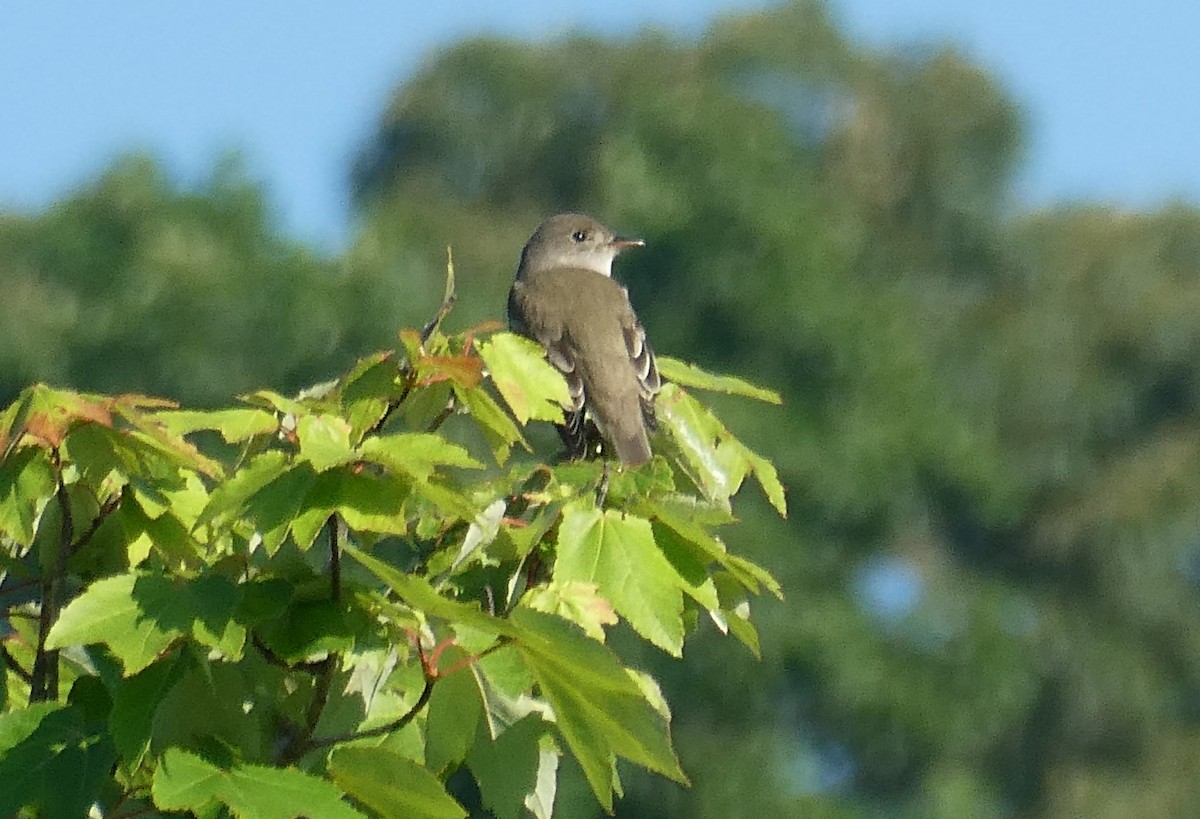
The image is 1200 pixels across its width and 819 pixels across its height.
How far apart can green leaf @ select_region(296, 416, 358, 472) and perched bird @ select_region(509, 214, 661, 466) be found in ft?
7.75

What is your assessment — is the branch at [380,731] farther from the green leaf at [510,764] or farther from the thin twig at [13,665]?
the thin twig at [13,665]

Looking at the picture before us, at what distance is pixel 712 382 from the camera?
434cm

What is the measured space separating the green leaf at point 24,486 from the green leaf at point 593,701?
71cm

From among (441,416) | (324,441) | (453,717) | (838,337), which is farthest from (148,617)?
(838,337)

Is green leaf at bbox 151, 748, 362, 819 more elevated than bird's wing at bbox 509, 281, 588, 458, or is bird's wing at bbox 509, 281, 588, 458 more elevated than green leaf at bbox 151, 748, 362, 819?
green leaf at bbox 151, 748, 362, 819

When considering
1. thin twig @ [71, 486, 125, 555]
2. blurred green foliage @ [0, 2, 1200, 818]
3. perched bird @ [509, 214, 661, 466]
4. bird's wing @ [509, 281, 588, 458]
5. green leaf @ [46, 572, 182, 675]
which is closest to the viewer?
green leaf @ [46, 572, 182, 675]

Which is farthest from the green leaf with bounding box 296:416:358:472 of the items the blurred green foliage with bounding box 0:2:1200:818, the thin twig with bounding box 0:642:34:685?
the blurred green foliage with bounding box 0:2:1200:818

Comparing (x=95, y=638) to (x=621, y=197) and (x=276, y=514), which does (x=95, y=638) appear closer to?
(x=276, y=514)

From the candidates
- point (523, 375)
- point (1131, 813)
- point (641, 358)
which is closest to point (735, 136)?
point (1131, 813)

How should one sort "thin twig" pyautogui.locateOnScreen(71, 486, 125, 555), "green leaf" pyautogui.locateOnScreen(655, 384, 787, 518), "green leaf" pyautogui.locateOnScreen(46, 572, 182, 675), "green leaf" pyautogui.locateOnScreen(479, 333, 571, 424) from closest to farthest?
"green leaf" pyautogui.locateOnScreen(46, 572, 182, 675)
"thin twig" pyautogui.locateOnScreen(71, 486, 125, 555)
"green leaf" pyautogui.locateOnScreen(479, 333, 571, 424)
"green leaf" pyautogui.locateOnScreen(655, 384, 787, 518)

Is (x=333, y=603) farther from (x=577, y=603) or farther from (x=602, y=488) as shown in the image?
(x=602, y=488)

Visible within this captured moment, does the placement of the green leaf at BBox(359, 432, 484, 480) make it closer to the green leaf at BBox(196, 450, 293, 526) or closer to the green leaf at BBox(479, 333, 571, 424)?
the green leaf at BBox(196, 450, 293, 526)

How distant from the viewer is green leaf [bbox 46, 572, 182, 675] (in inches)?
120

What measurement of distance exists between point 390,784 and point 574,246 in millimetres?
6058
